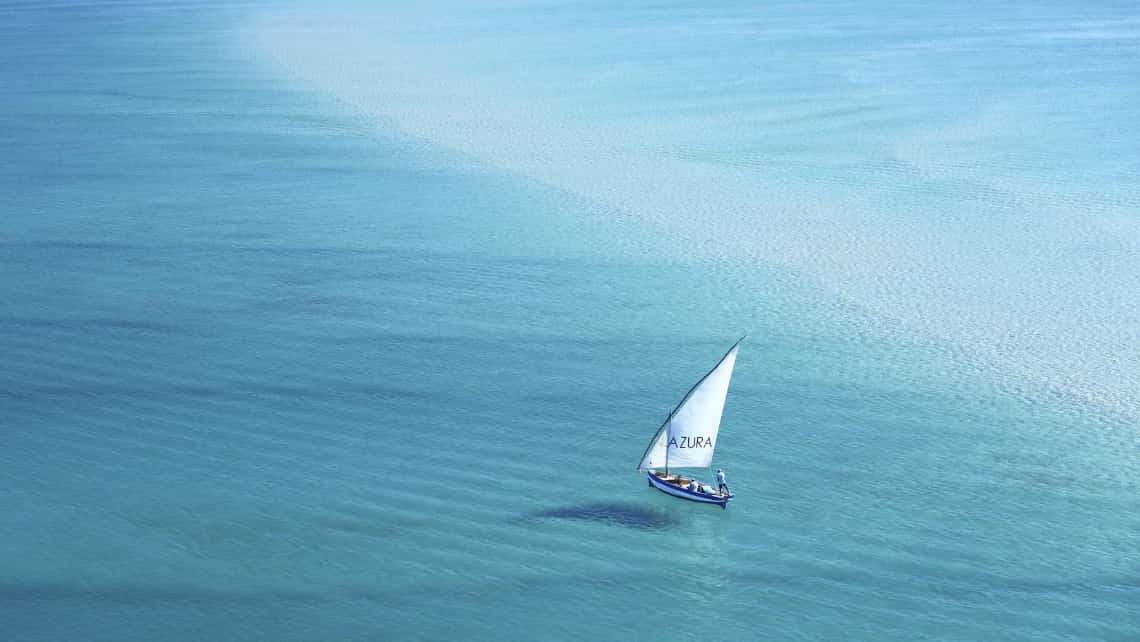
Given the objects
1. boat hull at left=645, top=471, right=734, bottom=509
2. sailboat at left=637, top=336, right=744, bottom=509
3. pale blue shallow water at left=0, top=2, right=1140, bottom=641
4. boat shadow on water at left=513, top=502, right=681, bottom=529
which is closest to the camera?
pale blue shallow water at left=0, top=2, right=1140, bottom=641

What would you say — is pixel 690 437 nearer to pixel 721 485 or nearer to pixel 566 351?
pixel 721 485

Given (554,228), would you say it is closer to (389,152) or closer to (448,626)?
(389,152)

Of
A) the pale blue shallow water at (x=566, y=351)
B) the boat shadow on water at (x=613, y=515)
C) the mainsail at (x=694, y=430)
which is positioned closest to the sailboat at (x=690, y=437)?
the mainsail at (x=694, y=430)

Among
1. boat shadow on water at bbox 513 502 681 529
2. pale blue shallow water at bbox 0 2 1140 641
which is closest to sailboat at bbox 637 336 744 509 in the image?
pale blue shallow water at bbox 0 2 1140 641

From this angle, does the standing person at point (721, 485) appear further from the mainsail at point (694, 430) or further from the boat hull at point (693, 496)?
the mainsail at point (694, 430)

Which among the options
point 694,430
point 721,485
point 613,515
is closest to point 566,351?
point 694,430

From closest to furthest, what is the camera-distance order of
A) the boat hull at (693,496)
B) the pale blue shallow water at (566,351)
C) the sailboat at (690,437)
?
the pale blue shallow water at (566,351), the boat hull at (693,496), the sailboat at (690,437)

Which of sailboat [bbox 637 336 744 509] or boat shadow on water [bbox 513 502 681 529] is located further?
sailboat [bbox 637 336 744 509]

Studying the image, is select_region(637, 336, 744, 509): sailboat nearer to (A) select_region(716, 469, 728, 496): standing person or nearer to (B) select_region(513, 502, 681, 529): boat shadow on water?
(A) select_region(716, 469, 728, 496): standing person

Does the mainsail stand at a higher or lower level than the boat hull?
higher
